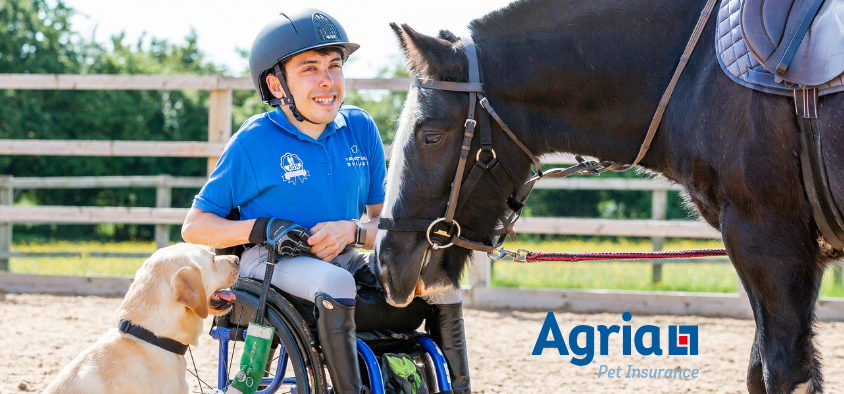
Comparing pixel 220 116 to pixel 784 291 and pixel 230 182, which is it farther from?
pixel 784 291

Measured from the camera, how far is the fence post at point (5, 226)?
7.34 meters

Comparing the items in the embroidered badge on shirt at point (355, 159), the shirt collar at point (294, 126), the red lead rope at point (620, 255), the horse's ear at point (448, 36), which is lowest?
the red lead rope at point (620, 255)

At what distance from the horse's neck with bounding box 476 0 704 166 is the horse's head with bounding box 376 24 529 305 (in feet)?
0.38

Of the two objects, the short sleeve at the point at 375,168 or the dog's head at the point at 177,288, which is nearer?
the dog's head at the point at 177,288

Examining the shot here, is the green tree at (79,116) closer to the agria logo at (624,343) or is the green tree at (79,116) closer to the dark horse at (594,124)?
the agria logo at (624,343)

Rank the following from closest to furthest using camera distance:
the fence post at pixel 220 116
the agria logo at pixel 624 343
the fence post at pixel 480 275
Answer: the agria logo at pixel 624 343 < the fence post at pixel 480 275 < the fence post at pixel 220 116

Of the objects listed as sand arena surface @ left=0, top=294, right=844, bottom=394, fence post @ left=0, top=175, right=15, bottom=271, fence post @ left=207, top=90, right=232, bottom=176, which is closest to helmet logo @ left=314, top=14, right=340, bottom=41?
sand arena surface @ left=0, top=294, right=844, bottom=394

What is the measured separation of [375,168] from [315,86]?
1.45 feet

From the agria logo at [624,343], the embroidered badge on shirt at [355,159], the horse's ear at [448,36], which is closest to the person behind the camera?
the horse's ear at [448,36]

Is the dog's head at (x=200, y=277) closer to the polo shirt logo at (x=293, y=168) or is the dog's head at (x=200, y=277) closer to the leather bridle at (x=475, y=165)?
the polo shirt logo at (x=293, y=168)

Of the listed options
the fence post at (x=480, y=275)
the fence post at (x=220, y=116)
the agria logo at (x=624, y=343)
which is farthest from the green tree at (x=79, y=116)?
the agria logo at (x=624, y=343)

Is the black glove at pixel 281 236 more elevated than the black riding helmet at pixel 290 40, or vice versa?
the black riding helmet at pixel 290 40

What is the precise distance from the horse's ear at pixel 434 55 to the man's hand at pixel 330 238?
617mm

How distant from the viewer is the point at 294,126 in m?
2.52
